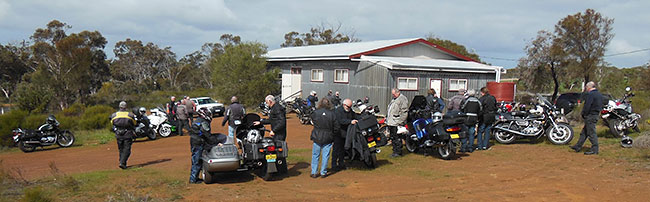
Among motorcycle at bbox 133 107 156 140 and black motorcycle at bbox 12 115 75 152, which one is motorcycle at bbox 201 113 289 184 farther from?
black motorcycle at bbox 12 115 75 152

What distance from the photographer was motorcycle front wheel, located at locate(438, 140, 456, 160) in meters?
9.01

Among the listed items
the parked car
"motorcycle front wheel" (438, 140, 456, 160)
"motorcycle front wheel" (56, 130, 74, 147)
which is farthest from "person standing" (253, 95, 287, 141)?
the parked car

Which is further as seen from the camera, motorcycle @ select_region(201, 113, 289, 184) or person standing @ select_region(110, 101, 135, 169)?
person standing @ select_region(110, 101, 135, 169)


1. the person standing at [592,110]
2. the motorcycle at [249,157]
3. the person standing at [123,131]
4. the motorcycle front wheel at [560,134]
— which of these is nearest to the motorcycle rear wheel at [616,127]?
the motorcycle front wheel at [560,134]

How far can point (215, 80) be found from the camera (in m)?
28.0

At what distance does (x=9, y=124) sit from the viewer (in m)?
14.9

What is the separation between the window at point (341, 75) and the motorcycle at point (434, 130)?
1345 centimetres

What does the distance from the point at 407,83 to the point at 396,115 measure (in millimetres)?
11957

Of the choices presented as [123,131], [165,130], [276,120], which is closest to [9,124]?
[165,130]

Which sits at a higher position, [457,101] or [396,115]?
[457,101]

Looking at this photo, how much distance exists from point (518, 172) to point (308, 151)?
508cm

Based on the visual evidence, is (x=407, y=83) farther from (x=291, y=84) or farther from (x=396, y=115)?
(x=396, y=115)

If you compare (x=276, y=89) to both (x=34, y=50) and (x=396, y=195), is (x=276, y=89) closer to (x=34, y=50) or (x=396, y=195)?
(x=396, y=195)

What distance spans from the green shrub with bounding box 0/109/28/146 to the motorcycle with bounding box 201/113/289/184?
10726 mm
